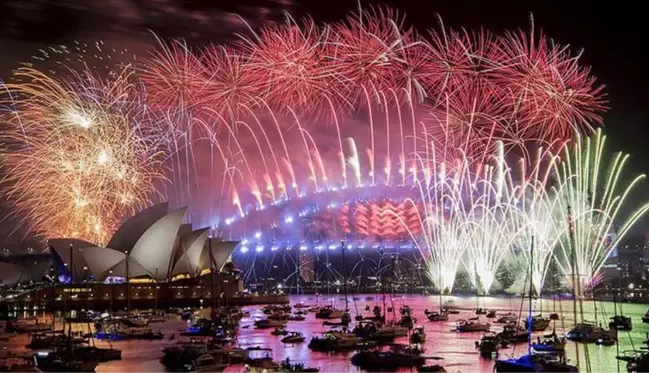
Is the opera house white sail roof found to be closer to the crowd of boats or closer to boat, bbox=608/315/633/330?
the crowd of boats

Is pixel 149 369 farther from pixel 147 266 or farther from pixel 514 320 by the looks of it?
pixel 147 266

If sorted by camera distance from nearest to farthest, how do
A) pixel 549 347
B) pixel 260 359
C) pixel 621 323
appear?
pixel 260 359
pixel 549 347
pixel 621 323

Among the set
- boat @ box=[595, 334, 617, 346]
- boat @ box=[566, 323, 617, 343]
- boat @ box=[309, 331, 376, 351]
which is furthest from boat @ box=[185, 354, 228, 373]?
boat @ box=[595, 334, 617, 346]

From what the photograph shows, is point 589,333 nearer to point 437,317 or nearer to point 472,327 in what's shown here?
point 472,327

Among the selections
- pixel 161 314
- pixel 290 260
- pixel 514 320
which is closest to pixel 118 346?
pixel 161 314

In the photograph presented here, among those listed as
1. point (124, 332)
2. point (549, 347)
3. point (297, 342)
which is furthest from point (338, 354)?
point (124, 332)

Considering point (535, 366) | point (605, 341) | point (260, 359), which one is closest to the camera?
point (535, 366)
